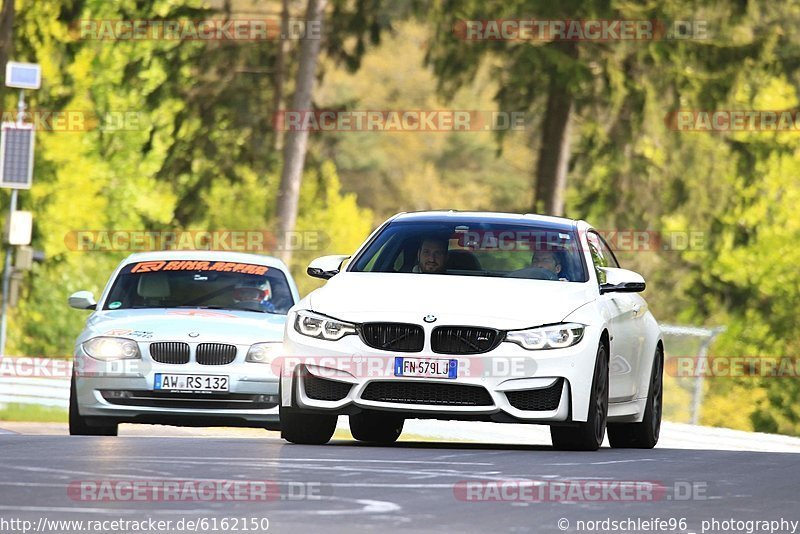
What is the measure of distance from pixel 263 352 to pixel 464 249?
2.55 meters

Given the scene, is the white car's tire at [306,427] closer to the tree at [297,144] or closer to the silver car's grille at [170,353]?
the silver car's grille at [170,353]

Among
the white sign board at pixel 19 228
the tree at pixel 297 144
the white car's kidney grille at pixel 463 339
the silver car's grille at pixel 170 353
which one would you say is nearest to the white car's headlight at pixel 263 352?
the silver car's grille at pixel 170 353

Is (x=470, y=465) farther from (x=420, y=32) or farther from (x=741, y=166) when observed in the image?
(x=420, y=32)

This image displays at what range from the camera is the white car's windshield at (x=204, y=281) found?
17.5 metres

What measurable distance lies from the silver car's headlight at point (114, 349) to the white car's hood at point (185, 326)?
0.21 feet

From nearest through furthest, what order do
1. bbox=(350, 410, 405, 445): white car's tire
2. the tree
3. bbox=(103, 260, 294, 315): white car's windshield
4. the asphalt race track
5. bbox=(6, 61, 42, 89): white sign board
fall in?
1. the asphalt race track
2. bbox=(350, 410, 405, 445): white car's tire
3. bbox=(103, 260, 294, 315): white car's windshield
4. bbox=(6, 61, 42, 89): white sign board
5. the tree

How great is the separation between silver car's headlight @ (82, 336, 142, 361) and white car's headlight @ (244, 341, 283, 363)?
0.92 m

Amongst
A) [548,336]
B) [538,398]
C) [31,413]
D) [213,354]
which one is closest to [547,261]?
[548,336]

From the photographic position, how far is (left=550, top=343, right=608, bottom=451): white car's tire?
13273mm

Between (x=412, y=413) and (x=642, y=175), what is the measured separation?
26414 mm

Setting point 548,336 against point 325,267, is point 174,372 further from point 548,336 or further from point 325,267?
point 548,336

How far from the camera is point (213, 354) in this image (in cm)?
1602

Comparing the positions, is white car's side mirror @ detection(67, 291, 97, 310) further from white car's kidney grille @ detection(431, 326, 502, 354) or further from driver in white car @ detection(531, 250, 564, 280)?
white car's kidney grille @ detection(431, 326, 502, 354)

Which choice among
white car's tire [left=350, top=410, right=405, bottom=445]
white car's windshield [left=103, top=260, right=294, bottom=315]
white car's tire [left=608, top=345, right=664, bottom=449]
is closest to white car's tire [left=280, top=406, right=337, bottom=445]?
white car's tire [left=350, top=410, right=405, bottom=445]
